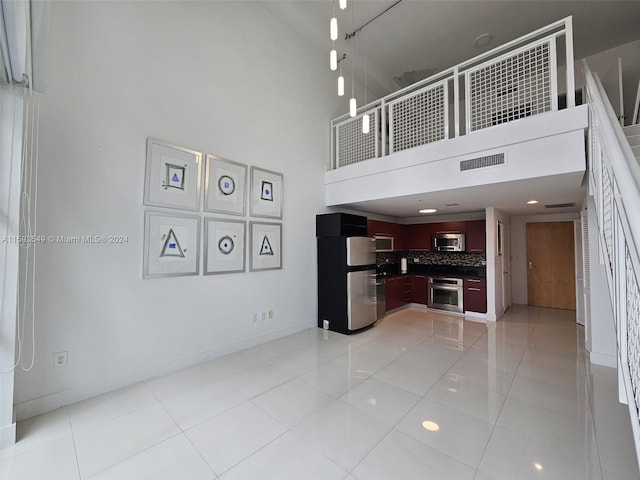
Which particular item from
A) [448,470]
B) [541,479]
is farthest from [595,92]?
[448,470]

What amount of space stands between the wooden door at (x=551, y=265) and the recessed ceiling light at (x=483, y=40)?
4232 mm

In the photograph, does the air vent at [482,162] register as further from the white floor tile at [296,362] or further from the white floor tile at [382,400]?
the white floor tile at [296,362]

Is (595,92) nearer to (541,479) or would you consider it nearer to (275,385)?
(541,479)

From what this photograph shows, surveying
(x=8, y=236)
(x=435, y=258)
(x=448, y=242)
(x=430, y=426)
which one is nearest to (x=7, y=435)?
(x=8, y=236)

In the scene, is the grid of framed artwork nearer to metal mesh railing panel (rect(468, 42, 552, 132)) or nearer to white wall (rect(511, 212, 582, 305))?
metal mesh railing panel (rect(468, 42, 552, 132))

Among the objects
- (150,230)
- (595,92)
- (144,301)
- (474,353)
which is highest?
(595,92)

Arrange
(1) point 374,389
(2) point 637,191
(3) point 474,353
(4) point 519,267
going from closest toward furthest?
(2) point 637,191, (1) point 374,389, (3) point 474,353, (4) point 519,267

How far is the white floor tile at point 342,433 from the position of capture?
1.82 metres

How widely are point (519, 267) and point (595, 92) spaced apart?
534cm

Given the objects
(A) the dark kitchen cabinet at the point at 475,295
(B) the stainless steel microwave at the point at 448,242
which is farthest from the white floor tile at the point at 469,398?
(B) the stainless steel microwave at the point at 448,242

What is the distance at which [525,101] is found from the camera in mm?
3143

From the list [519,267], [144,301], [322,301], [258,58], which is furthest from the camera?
[519,267]

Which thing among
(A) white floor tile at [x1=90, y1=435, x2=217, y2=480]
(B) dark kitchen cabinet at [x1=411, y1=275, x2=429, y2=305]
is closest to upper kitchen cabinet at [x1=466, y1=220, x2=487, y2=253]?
(B) dark kitchen cabinet at [x1=411, y1=275, x2=429, y2=305]

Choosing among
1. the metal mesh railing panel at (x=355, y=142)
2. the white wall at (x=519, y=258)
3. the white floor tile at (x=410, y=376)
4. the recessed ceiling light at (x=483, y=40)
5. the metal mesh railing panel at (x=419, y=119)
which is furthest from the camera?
the white wall at (x=519, y=258)
